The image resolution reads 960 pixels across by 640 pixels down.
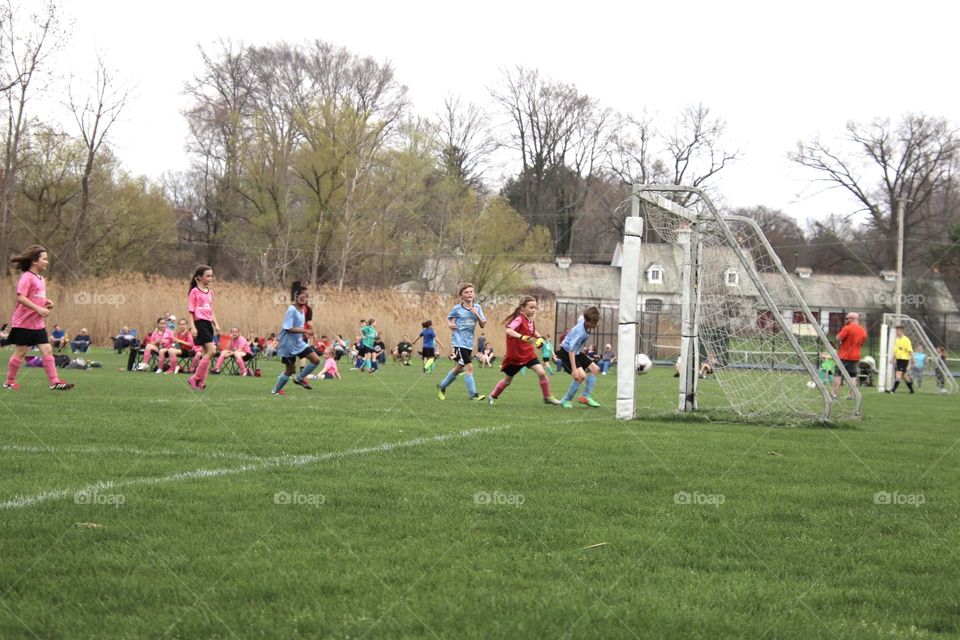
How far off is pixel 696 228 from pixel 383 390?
725cm

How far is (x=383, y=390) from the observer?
1808 cm

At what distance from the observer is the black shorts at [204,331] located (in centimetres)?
1460

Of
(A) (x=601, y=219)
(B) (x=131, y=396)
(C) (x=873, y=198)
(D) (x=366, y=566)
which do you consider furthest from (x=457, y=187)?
(D) (x=366, y=566)

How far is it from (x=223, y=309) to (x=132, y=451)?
2823 cm

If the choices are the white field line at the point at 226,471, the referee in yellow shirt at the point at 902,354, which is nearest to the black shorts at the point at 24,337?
the white field line at the point at 226,471

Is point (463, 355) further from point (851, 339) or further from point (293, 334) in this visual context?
point (851, 339)

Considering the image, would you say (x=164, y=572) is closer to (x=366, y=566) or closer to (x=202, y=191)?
(x=366, y=566)

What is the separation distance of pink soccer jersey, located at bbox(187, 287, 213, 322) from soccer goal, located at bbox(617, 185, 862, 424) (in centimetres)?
660

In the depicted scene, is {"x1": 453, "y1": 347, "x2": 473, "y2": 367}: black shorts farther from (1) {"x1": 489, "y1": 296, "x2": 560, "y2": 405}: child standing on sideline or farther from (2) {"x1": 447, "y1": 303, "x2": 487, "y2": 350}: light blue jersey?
(1) {"x1": 489, "y1": 296, "x2": 560, "y2": 405}: child standing on sideline

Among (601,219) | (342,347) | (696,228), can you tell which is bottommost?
(342,347)

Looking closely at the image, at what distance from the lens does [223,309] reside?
35.2m

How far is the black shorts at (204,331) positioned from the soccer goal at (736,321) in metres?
6.70

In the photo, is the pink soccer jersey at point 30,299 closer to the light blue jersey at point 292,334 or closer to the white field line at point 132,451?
the light blue jersey at point 292,334

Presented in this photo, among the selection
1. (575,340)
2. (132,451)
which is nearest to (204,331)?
(575,340)
